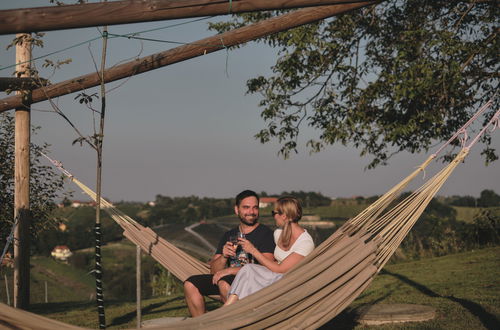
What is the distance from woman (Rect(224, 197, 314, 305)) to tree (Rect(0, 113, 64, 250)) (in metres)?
3.36

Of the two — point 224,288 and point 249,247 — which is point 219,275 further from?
point 249,247

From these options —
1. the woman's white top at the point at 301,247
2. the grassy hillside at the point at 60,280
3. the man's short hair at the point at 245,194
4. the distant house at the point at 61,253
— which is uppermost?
the man's short hair at the point at 245,194

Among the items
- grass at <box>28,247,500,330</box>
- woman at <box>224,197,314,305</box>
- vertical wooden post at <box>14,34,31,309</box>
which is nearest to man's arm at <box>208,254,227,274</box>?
woman at <box>224,197,314,305</box>

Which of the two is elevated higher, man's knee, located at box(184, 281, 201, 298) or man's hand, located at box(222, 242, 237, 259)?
man's hand, located at box(222, 242, 237, 259)

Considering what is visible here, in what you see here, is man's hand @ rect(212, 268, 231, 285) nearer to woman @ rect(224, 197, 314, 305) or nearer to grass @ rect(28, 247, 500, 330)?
woman @ rect(224, 197, 314, 305)

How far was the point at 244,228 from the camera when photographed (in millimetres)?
3338

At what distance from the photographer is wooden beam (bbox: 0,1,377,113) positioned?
2912 mm

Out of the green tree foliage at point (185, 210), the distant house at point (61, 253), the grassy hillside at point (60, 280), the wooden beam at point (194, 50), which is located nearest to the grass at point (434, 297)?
the wooden beam at point (194, 50)

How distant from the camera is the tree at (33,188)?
5645 millimetres

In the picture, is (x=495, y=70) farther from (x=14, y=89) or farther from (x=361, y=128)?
(x=14, y=89)

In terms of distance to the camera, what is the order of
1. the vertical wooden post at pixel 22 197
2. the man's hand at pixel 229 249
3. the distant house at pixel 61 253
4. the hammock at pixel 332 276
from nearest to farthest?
the hammock at pixel 332 276
the man's hand at pixel 229 249
the vertical wooden post at pixel 22 197
the distant house at pixel 61 253

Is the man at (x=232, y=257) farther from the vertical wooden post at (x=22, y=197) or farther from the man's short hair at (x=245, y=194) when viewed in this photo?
the vertical wooden post at (x=22, y=197)

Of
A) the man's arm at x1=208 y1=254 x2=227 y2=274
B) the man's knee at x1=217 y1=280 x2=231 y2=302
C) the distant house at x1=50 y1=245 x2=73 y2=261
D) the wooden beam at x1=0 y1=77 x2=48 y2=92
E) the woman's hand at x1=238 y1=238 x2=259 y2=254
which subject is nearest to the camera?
the woman's hand at x1=238 y1=238 x2=259 y2=254

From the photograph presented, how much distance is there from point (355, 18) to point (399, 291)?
3.03 m
